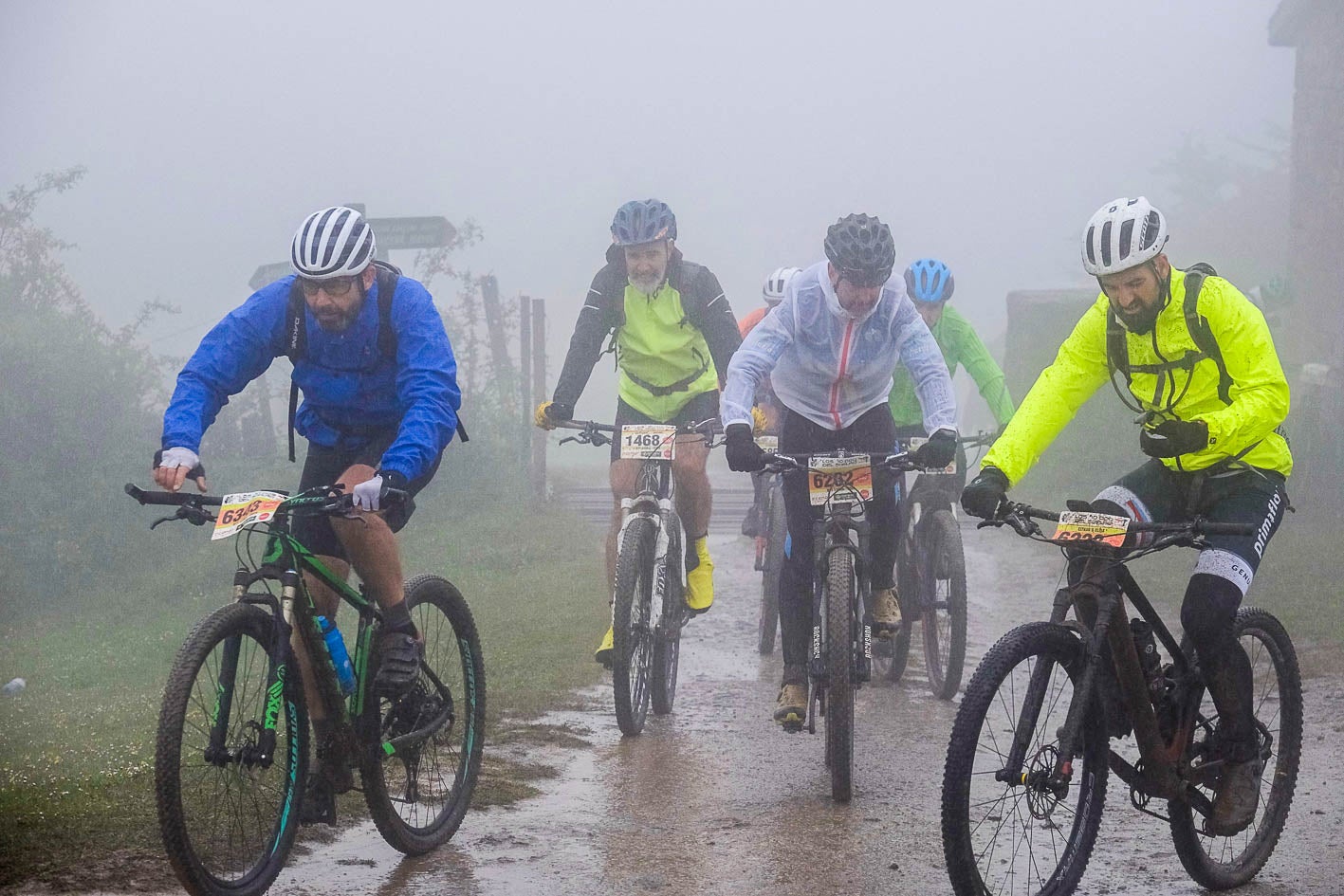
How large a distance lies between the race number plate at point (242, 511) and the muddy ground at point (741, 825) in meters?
1.13

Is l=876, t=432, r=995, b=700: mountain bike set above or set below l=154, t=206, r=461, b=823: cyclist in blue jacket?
below

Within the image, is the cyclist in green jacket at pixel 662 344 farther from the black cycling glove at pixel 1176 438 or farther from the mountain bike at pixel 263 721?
the black cycling glove at pixel 1176 438

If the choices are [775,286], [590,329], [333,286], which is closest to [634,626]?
[590,329]

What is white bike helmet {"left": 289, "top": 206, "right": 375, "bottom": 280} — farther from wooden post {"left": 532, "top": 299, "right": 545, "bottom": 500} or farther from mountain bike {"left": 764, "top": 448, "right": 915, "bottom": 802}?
wooden post {"left": 532, "top": 299, "right": 545, "bottom": 500}

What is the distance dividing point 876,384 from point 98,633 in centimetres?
794

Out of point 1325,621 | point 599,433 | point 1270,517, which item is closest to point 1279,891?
point 1270,517

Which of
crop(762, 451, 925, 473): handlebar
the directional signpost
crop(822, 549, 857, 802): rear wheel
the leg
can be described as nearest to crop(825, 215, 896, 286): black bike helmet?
crop(762, 451, 925, 473): handlebar

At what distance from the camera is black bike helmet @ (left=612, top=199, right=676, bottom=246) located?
7.49 metres

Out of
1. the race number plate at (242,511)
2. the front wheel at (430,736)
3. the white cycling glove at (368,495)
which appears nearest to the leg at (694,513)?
the front wheel at (430,736)

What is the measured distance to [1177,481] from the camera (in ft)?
16.0

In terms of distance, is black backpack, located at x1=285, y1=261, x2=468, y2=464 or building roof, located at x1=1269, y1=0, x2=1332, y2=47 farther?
building roof, located at x1=1269, y1=0, x2=1332, y2=47

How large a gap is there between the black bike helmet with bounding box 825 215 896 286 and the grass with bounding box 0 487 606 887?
2.35 metres

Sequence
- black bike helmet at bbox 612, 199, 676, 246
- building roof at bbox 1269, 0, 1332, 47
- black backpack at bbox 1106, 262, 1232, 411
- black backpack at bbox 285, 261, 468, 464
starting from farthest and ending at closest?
building roof at bbox 1269, 0, 1332, 47 < black bike helmet at bbox 612, 199, 676, 246 < black backpack at bbox 285, 261, 468, 464 < black backpack at bbox 1106, 262, 1232, 411

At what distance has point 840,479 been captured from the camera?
6.17 meters
